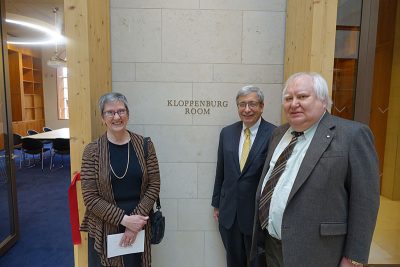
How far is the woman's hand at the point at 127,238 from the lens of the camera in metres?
1.71

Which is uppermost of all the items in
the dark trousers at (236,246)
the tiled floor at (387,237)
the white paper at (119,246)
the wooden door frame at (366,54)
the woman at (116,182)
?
the wooden door frame at (366,54)

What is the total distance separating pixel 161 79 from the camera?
2.43 meters

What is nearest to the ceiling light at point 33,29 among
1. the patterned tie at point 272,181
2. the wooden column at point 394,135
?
the patterned tie at point 272,181

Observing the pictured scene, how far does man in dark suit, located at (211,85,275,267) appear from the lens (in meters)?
1.92

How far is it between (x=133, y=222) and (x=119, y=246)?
21 cm

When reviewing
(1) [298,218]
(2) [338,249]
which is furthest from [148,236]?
(2) [338,249]

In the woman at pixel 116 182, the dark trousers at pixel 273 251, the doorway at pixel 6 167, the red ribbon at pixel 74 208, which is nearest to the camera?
the dark trousers at pixel 273 251

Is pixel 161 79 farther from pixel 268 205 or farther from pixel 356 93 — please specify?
pixel 356 93

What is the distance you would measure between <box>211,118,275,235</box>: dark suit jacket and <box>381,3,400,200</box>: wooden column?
3.79m

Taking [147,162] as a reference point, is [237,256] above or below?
below

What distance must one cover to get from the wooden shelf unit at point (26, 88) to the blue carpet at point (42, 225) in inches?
161

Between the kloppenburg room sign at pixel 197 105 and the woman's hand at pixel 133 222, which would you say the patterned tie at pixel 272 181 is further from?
the kloppenburg room sign at pixel 197 105

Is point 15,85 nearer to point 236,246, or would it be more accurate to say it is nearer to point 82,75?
point 82,75

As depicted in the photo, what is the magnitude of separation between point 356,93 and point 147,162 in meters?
1.83
